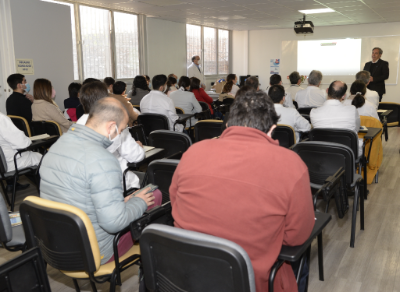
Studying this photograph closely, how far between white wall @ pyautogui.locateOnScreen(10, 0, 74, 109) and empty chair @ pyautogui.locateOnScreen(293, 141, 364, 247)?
543 cm

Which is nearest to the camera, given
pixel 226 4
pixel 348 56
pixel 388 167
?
pixel 388 167

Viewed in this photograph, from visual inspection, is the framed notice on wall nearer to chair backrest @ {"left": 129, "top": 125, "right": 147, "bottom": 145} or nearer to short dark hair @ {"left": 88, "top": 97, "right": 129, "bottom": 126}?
chair backrest @ {"left": 129, "top": 125, "right": 147, "bottom": 145}

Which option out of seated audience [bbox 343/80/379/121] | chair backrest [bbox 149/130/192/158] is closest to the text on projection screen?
seated audience [bbox 343/80/379/121]

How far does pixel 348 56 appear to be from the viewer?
12.2 metres

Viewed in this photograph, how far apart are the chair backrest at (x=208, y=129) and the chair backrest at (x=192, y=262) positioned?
324 centimetres

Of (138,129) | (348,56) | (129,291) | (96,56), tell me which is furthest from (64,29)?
(348,56)

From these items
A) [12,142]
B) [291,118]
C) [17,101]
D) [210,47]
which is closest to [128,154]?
[12,142]

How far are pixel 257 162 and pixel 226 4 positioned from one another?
738 cm

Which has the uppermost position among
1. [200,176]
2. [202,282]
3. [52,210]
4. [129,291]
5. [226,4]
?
[226,4]

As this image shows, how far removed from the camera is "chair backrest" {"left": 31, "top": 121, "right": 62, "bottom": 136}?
4.28m

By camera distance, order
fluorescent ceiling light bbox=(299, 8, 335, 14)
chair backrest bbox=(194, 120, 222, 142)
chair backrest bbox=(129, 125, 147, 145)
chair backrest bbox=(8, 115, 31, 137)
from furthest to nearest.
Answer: fluorescent ceiling light bbox=(299, 8, 335, 14)
chair backrest bbox=(194, 120, 222, 142)
chair backrest bbox=(8, 115, 31, 137)
chair backrest bbox=(129, 125, 147, 145)

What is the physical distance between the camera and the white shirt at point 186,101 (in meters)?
6.16

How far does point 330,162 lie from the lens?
2.96 m

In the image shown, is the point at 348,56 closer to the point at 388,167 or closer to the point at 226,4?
the point at 226,4
